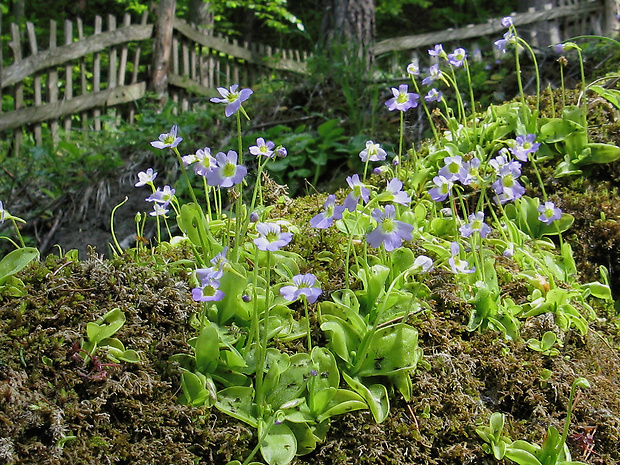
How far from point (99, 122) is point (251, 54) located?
11.2ft

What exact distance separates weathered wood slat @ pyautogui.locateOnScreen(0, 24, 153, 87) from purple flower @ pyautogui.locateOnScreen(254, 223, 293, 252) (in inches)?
235

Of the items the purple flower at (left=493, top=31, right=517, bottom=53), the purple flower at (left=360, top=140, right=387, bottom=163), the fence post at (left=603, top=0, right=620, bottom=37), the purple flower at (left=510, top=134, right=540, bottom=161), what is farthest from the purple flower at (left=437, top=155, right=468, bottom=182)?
the fence post at (left=603, top=0, right=620, bottom=37)

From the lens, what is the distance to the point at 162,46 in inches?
291

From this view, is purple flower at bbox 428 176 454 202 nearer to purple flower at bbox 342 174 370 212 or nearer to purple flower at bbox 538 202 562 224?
purple flower at bbox 342 174 370 212

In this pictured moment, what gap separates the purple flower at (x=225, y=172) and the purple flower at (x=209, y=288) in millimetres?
212

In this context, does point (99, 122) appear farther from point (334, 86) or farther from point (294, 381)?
point (294, 381)

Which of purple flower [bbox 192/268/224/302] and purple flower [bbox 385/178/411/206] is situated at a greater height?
purple flower [bbox 385/178/411/206]

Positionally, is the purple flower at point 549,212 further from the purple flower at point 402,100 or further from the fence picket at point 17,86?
the fence picket at point 17,86

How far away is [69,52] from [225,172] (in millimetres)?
6281

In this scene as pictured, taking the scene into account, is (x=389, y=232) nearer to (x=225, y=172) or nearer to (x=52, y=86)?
(x=225, y=172)

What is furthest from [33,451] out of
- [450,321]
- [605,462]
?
[605,462]

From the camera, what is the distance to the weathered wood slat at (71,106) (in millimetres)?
5945

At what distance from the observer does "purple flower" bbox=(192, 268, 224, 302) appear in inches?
45.0

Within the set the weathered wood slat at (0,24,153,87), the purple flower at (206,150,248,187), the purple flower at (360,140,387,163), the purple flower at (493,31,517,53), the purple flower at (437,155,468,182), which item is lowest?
the purple flower at (437,155,468,182)
